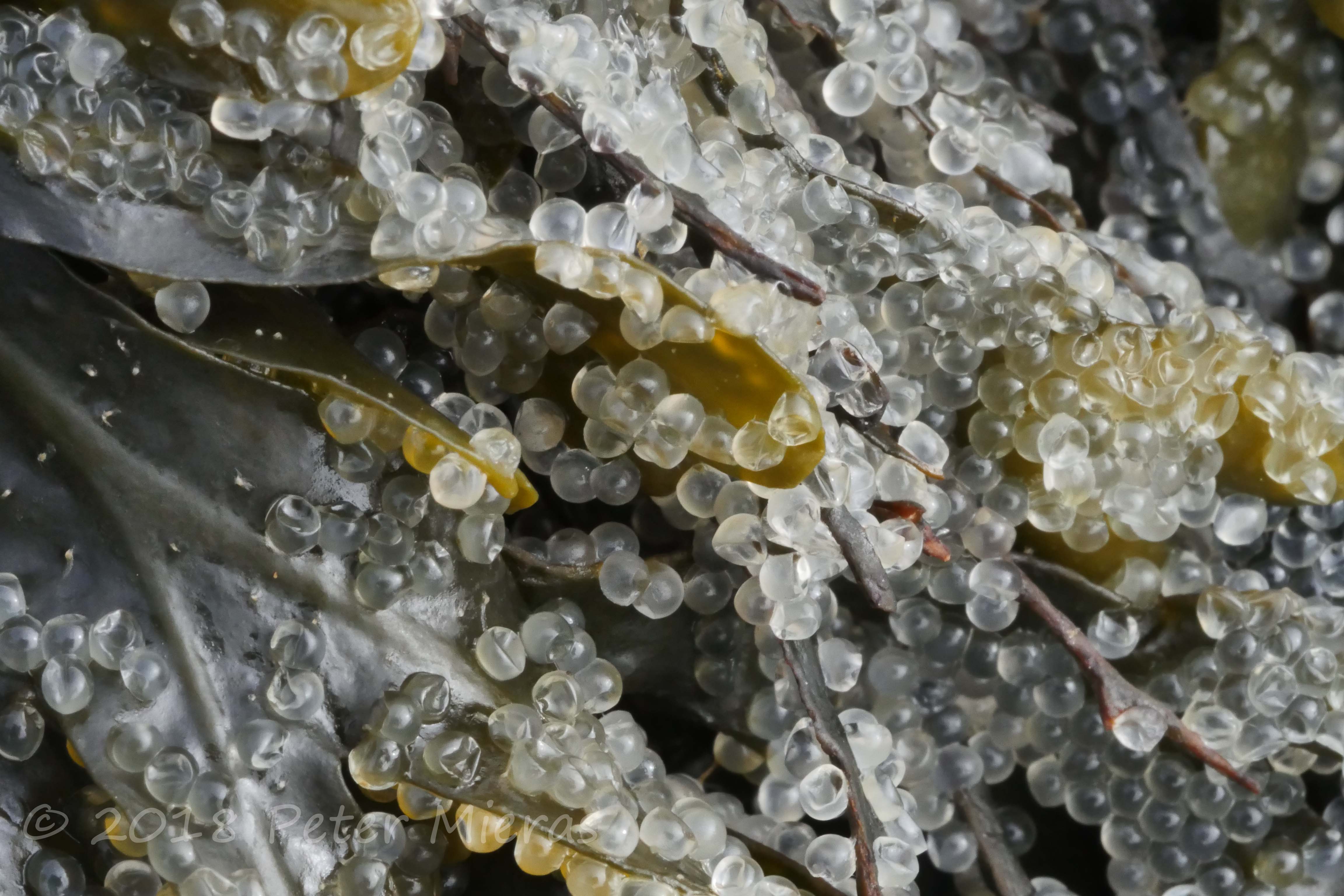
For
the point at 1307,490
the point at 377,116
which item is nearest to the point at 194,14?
the point at 377,116

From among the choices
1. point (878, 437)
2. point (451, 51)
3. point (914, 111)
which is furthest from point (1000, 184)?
point (451, 51)

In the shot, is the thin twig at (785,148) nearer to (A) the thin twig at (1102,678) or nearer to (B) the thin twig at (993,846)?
(A) the thin twig at (1102,678)

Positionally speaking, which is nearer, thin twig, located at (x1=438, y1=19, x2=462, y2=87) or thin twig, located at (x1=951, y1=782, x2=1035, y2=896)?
thin twig, located at (x1=438, y1=19, x2=462, y2=87)

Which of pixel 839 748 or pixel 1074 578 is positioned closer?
pixel 839 748

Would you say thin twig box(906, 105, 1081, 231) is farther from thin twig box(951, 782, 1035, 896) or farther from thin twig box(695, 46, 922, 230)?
thin twig box(951, 782, 1035, 896)

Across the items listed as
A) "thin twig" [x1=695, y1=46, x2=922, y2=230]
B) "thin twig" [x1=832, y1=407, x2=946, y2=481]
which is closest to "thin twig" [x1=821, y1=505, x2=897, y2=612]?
"thin twig" [x1=832, y1=407, x2=946, y2=481]

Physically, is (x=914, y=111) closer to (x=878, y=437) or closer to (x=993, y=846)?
(x=878, y=437)

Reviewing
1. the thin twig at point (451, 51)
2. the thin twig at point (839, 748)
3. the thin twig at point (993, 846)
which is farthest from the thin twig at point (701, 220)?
the thin twig at point (993, 846)
